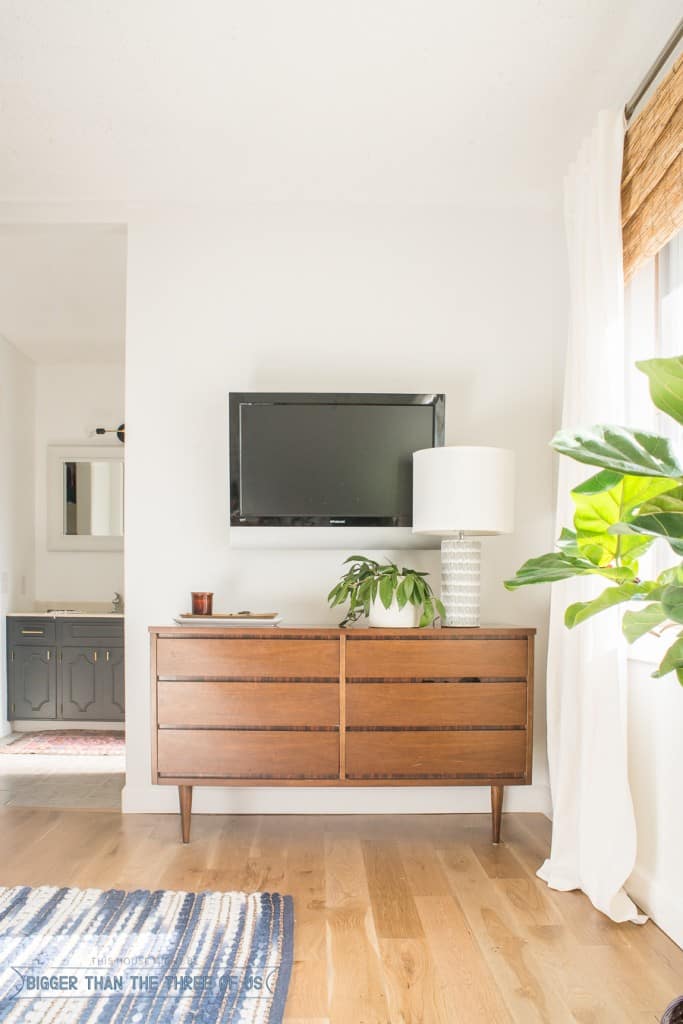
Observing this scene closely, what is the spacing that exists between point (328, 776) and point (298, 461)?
1193 mm

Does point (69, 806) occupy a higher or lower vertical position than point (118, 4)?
lower

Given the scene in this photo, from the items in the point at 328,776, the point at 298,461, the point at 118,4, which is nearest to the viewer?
the point at 118,4

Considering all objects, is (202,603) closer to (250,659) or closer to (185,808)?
(250,659)

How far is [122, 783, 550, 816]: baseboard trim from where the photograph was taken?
3389 millimetres

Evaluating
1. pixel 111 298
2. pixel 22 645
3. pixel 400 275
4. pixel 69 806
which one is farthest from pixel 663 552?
pixel 22 645

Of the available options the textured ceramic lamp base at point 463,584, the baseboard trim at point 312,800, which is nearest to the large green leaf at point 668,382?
the textured ceramic lamp base at point 463,584

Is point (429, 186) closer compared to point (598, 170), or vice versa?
point (598, 170)

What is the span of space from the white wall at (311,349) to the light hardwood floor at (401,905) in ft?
1.52

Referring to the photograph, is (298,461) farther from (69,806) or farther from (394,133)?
(69,806)

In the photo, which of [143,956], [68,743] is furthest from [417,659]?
[68,743]

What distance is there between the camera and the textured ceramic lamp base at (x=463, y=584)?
9.90 feet

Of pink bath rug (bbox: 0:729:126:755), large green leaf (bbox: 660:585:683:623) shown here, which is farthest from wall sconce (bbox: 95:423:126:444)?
large green leaf (bbox: 660:585:683:623)

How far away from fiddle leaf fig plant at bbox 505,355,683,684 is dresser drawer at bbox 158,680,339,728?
1.71 meters

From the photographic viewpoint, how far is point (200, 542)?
346cm
